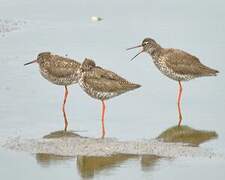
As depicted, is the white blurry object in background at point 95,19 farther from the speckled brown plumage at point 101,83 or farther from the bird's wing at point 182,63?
the speckled brown plumage at point 101,83

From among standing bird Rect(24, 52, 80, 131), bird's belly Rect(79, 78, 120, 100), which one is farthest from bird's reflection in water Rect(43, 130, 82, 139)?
standing bird Rect(24, 52, 80, 131)

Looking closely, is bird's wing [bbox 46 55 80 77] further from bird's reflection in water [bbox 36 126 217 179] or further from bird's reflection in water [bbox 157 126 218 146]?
bird's reflection in water [bbox 157 126 218 146]

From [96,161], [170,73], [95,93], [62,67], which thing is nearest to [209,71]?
[170,73]

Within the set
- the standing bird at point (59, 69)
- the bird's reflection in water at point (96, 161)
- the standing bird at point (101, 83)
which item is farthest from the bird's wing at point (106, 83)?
the bird's reflection in water at point (96, 161)

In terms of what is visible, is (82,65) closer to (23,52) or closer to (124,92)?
(124,92)

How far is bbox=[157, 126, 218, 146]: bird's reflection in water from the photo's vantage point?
1095 centimetres

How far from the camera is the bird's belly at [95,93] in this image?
1199 centimetres

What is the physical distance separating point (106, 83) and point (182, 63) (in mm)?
1766

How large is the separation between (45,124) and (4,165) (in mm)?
1745

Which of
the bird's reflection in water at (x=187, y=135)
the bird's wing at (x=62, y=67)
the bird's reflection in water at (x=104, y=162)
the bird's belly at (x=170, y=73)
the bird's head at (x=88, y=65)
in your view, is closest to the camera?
the bird's reflection in water at (x=104, y=162)

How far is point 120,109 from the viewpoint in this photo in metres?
12.3

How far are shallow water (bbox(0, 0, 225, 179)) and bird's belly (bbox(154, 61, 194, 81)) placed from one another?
0.79 ft

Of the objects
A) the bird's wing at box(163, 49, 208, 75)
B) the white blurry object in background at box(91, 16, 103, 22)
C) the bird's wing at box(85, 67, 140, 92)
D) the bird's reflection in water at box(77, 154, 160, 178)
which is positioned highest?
the white blurry object in background at box(91, 16, 103, 22)

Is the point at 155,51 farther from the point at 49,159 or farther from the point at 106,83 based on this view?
the point at 49,159
